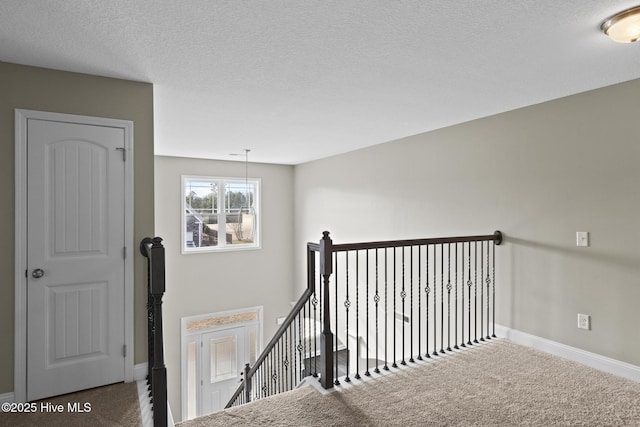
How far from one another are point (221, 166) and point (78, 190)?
4.23 metres

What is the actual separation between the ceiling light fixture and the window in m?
5.87

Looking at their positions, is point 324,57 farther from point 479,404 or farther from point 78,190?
point 479,404

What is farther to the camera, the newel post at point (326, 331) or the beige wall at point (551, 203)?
the beige wall at point (551, 203)

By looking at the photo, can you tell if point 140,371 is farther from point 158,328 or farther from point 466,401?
point 466,401

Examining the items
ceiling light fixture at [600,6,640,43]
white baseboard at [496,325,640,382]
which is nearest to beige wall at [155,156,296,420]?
white baseboard at [496,325,640,382]

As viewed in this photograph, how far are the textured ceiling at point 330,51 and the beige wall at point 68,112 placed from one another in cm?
11

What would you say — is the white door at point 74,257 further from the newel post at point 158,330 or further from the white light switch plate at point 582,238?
the white light switch plate at point 582,238

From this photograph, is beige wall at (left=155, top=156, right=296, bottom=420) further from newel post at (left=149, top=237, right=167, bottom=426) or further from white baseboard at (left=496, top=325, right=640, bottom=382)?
newel post at (left=149, top=237, right=167, bottom=426)

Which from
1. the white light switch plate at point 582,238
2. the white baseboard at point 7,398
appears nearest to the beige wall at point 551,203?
the white light switch plate at point 582,238

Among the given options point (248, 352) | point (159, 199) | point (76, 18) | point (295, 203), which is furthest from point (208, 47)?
point (248, 352)

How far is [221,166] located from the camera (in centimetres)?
668

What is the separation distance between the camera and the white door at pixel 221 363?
21.9 feet

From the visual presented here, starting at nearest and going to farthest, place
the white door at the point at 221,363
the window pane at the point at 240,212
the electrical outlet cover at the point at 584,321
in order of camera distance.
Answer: the electrical outlet cover at the point at 584,321 → the white door at the point at 221,363 → the window pane at the point at 240,212

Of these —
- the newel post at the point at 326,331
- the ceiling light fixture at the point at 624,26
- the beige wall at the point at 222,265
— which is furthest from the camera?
the beige wall at the point at 222,265
